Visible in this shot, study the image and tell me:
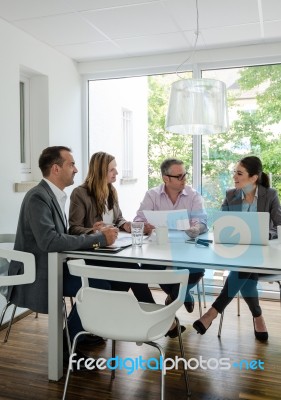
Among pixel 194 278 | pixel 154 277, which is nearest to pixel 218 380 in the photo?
pixel 194 278

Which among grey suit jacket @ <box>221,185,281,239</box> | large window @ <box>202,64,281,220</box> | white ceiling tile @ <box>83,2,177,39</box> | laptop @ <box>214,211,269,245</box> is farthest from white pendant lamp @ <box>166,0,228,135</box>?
large window @ <box>202,64,281,220</box>

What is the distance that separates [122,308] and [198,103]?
4.18ft

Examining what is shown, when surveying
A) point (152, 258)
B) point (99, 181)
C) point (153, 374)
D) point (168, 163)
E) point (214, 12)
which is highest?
point (214, 12)

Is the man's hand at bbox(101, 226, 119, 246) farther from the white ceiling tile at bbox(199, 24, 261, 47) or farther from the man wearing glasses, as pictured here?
the white ceiling tile at bbox(199, 24, 261, 47)

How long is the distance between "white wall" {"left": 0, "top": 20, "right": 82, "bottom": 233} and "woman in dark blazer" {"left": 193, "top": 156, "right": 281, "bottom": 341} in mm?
1712

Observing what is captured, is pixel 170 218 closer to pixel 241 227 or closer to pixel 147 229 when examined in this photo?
pixel 147 229

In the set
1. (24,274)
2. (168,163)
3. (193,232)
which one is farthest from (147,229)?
(24,274)

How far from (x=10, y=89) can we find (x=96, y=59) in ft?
4.28

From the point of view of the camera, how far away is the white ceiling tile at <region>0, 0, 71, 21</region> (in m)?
2.89

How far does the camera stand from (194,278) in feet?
9.52

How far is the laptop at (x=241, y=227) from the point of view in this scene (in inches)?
97.1

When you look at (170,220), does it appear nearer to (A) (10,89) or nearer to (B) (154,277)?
(B) (154,277)

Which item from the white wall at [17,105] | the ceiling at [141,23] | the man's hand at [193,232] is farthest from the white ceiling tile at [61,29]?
the man's hand at [193,232]

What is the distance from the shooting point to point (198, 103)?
2.42m
